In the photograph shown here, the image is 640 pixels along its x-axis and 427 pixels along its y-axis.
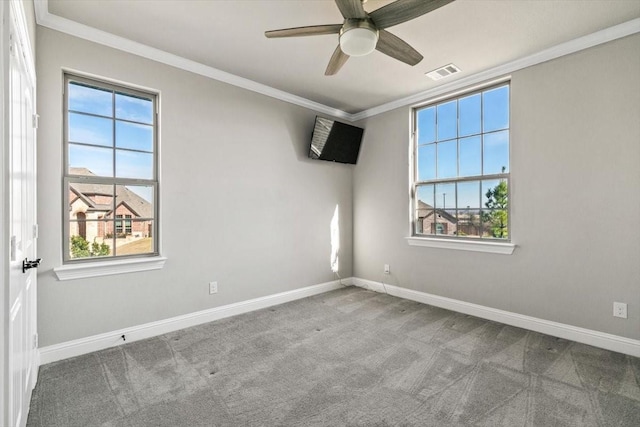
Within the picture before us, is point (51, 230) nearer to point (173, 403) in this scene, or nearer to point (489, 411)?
point (173, 403)

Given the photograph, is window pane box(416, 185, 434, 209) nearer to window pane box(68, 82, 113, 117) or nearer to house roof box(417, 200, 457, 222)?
house roof box(417, 200, 457, 222)

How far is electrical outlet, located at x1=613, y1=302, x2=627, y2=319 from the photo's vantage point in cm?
255

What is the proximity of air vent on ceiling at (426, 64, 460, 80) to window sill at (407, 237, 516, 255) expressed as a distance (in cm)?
184

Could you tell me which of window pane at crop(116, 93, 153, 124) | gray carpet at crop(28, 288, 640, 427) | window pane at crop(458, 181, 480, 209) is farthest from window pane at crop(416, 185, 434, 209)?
window pane at crop(116, 93, 153, 124)

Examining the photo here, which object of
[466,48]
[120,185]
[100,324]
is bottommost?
[100,324]

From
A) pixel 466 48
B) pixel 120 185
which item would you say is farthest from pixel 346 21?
pixel 120 185

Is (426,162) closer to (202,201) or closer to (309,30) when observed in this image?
(309,30)

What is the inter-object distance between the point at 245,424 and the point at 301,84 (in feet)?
10.8

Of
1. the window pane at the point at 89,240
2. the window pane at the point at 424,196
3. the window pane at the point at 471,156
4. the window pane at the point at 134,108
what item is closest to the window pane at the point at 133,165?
the window pane at the point at 134,108

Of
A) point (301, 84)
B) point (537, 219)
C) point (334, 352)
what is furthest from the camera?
point (301, 84)

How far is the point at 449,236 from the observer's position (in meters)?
3.75

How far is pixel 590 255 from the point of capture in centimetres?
270

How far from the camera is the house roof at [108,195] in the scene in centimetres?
260

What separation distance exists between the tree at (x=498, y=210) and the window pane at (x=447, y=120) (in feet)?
2.74
